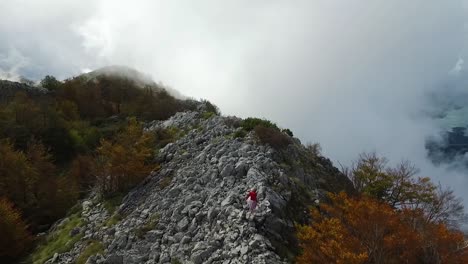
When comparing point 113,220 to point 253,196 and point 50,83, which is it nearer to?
point 253,196

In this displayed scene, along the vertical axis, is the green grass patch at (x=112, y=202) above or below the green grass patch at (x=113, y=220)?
above

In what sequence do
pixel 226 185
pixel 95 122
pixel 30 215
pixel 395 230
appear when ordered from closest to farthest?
pixel 395 230 < pixel 226 185 < pixel 30 215 < pixel 95 122

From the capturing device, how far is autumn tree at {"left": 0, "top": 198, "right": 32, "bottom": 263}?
3350 cm

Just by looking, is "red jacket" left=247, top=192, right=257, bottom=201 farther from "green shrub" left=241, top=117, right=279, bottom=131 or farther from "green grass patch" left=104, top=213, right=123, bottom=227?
"green shrub" left=241, top=117, right=279, bottom=131

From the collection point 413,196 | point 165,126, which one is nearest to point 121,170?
point 165,126

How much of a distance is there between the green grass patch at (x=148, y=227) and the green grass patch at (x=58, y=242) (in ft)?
19.9

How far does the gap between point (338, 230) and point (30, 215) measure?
31524 mm

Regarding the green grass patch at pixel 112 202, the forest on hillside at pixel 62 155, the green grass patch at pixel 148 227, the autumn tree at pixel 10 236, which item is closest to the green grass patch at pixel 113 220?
the green grass patch at pixel 112 202

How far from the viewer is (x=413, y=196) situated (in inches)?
1531

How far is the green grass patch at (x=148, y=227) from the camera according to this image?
28.5 meters

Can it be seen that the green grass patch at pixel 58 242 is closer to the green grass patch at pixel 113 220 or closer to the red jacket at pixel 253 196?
the green grass patch at pixel 113 220

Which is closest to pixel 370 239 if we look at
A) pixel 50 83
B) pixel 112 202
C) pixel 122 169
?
pixel 112 202

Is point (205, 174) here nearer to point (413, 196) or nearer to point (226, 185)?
point (226, 185)

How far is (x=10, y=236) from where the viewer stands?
33.8 meters
